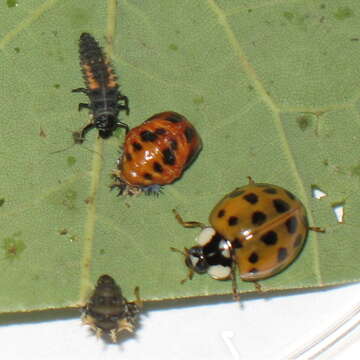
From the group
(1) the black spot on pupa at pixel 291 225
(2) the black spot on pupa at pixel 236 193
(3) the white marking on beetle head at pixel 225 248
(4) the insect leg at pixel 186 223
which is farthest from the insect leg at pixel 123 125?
(1) the black spot on pupa at pixel 291 225

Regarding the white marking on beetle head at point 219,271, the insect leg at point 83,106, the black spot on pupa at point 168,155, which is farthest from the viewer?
the insect leg at point 83,106

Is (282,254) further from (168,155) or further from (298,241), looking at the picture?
(168,155)

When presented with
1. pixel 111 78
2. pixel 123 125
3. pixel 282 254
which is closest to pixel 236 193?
pixel 282 254

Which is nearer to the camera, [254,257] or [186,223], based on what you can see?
[254,257]

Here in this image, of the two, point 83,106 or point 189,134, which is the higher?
point 83,106

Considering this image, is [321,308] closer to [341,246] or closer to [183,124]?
[341,246]

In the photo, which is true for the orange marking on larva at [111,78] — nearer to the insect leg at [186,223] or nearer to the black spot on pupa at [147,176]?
the black spot on pupa at [147,176]

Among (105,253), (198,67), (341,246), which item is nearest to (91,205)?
(105,253)
